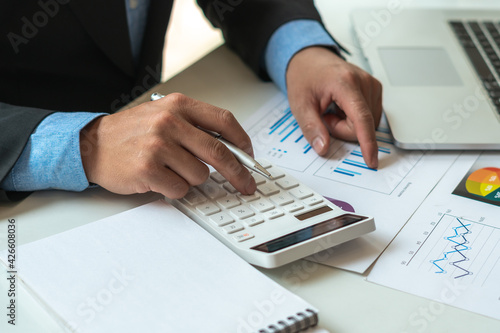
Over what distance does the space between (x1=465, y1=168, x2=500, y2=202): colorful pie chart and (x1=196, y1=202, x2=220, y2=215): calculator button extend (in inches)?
12.6

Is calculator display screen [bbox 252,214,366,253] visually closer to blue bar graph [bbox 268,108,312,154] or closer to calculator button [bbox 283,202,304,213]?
calculator button [bbox 283,202,304,213]

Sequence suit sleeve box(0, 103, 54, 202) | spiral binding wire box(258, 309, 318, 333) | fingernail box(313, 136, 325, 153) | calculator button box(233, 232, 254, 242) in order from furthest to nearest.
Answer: fingernail box(313, 136, 325, 153) → suit sleeve box(0, 103, 54, 202) → calculator button box(233, 232, 254, 242) → spiral binding wire box(258, 309, 318, 333)

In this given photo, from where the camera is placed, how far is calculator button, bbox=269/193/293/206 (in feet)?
2.08

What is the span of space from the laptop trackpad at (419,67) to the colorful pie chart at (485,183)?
0.75ft

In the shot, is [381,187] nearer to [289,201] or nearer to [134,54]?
[289,201]

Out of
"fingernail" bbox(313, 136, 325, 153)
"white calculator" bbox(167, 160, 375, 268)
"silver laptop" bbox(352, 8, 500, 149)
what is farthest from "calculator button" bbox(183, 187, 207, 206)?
"silver laptop" bbox(352, 8, 500, 149)

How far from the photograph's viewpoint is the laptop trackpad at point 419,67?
36.7 inches

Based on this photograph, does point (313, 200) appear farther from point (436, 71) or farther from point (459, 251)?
point (436, 71)

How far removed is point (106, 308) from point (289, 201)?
9.2 inches

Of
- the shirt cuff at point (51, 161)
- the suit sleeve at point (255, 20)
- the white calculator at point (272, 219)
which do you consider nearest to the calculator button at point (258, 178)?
the white calculator at point (272, 219)

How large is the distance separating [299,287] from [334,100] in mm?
371

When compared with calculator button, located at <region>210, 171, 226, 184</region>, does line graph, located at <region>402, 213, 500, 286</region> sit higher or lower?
lower

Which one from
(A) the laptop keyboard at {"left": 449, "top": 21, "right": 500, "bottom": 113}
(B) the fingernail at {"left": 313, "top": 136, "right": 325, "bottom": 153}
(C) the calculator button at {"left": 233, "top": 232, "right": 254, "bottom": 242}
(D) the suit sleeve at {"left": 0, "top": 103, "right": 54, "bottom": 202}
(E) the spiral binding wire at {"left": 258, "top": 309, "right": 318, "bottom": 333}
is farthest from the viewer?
(A) the laptop keyboard at {"left": 449, "top": 21, "right": 500, "bottom": 113}

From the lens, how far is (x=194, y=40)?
2695mm
